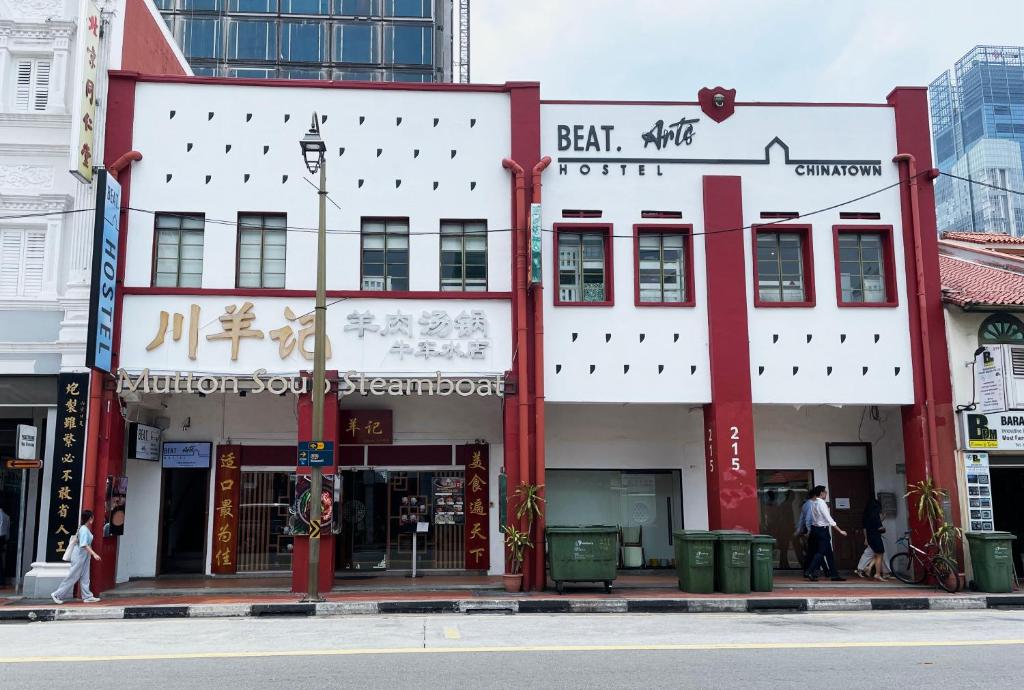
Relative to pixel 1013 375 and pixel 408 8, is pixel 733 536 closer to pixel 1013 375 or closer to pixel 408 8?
pixel 1013 375

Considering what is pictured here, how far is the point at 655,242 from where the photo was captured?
717 inches

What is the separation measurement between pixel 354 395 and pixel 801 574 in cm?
976

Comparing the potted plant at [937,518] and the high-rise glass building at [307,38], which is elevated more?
the high-rise glass building at [307,38]

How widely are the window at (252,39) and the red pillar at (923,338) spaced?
Result: 34515mm

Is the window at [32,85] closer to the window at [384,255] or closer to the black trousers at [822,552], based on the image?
the window at [384,255]

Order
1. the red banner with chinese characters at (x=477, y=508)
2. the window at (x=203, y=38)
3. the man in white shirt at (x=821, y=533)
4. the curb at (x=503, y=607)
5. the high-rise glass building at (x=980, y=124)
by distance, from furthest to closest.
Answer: the high-rise glass building at (x=980, y=124) < the window at (x=203, y=38) < the red banner with chinese characters at (x=477, y=508) < the man in white shirt at (x=821, y=533) < the curb at (x=503, y=607)

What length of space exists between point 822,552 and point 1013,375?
471 cm

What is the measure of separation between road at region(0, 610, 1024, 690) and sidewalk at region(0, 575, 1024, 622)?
31.9 inches

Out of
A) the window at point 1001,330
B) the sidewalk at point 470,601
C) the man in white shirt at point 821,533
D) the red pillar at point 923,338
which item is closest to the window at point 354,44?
the red pillar at point 923,338

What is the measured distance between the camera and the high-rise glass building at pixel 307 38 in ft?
149

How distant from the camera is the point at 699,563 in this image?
16.0 metres

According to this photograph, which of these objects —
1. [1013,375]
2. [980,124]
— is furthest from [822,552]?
[980,124]

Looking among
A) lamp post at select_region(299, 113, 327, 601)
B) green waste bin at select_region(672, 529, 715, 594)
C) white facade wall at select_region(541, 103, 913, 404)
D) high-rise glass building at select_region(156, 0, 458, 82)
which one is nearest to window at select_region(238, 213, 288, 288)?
lamp post at select_region(299, 113, 327, 601)

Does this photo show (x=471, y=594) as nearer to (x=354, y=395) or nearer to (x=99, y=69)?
(x=354, y=395)
